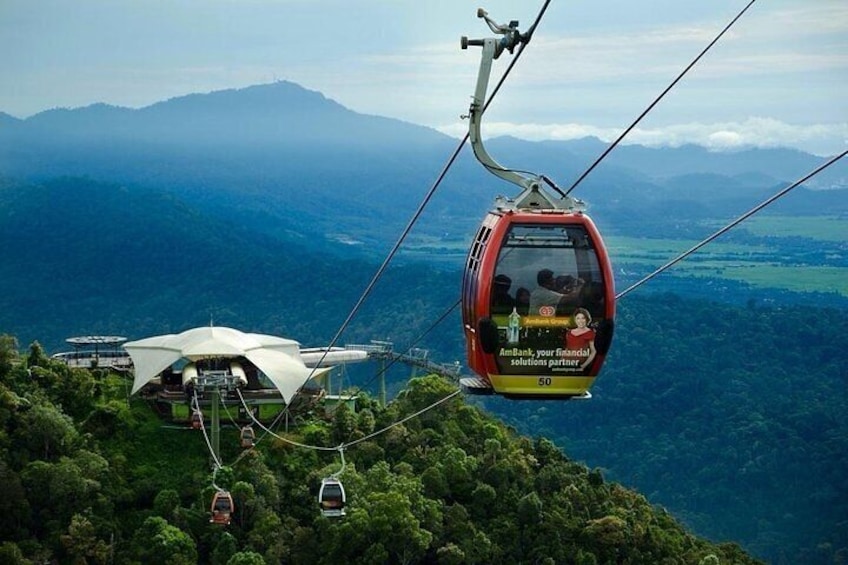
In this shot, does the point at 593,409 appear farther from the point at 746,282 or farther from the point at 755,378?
the point at 746,282

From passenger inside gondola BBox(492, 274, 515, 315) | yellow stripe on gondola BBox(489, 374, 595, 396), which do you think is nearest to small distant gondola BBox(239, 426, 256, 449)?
yellow stripe on gondola BBox(489, 374, 595, 396)

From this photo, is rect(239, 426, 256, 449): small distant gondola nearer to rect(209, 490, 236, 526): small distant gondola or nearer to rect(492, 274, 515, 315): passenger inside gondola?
rect(209, 490, 236, 526): small distant gondola

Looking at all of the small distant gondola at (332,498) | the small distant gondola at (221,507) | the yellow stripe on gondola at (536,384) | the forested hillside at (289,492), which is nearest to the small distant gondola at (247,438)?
the forested hillside at (289,492)

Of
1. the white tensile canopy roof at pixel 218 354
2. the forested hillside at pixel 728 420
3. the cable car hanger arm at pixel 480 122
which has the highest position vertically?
the cable car hanger arm at pixel 480 122

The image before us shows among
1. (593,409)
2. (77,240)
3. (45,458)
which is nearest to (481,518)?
(45,458)

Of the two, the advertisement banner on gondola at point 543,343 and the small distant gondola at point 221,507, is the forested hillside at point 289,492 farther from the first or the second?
the advertisement banner on gondola at point 543,343

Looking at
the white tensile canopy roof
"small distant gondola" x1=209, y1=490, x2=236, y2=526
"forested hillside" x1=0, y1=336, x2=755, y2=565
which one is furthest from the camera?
the white tensile canopy roof

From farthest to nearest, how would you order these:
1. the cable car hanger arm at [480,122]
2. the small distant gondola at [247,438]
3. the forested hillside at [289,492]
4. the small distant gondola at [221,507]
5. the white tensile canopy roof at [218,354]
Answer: the white tensile canopy roof at [218,354] < the small distant gondola at [247,438] < the forested hillside at [289,492] < the small distant gondola at [221,507] < the cable car hanger arm at [480,122]
